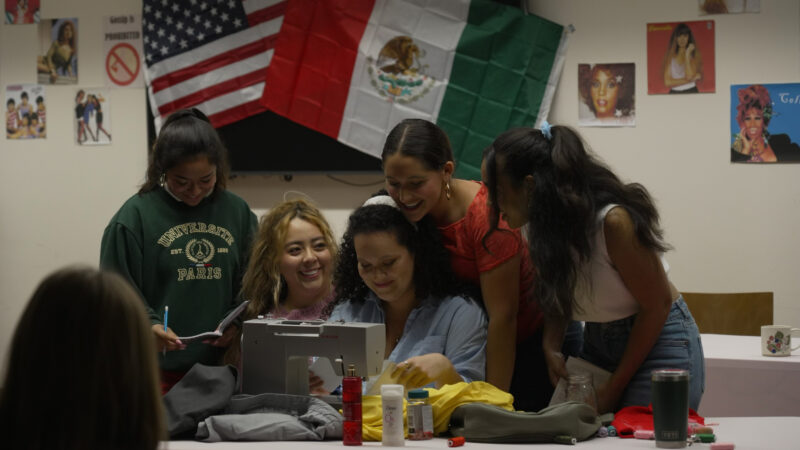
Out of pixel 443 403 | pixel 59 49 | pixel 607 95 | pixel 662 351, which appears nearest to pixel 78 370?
pixel 443 403

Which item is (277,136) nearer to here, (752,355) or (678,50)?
(678,50)

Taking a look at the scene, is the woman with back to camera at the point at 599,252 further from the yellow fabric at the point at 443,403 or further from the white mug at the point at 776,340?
the white mug at the point at 776,340

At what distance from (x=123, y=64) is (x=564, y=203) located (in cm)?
360

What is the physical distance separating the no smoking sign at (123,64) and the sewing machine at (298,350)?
3.11 metres

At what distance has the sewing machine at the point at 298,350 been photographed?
90.4 inches

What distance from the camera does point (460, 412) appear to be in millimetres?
2148

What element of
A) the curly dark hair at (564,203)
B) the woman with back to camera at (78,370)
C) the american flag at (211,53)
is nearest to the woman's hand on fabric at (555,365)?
the curly dark hair at (564,203)

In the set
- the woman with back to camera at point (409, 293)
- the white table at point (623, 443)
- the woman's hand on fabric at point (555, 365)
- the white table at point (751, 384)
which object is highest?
the woman with back to camera at point (409, 293)

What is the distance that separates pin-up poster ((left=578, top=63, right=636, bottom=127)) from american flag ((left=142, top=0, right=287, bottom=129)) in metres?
1.71

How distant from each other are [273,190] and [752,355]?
2.76m

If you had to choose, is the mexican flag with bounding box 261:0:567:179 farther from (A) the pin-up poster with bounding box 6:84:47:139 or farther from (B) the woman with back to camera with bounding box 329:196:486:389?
(B) the woman with back to camera with bounding box 329:196:486:389

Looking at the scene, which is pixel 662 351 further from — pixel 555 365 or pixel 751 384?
pixel 751 384

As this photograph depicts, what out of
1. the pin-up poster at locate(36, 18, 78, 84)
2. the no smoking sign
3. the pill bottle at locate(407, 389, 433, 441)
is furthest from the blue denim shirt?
the pin-up poster at locate(36, 18, 78, 84)

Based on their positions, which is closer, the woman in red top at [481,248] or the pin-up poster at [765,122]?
the woman in red top at [481,248]
